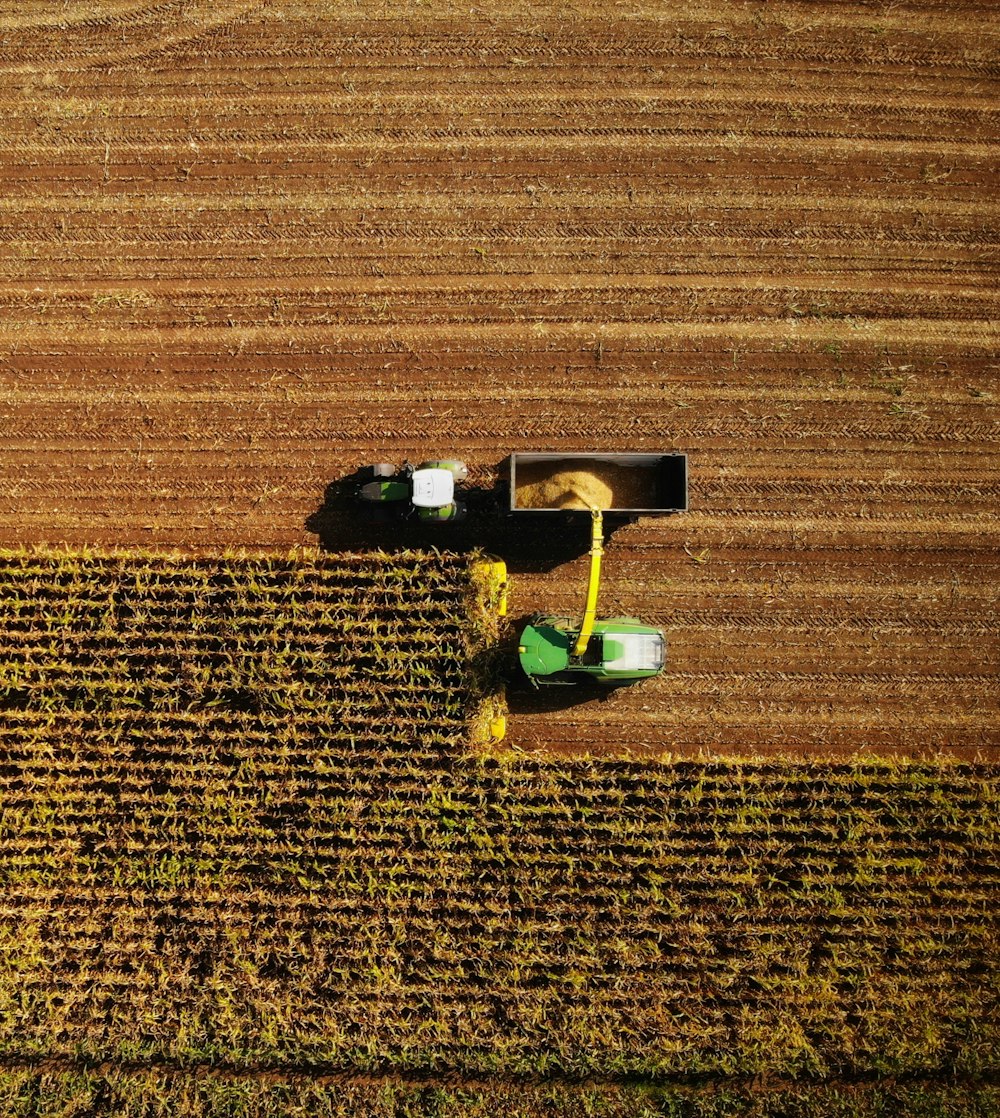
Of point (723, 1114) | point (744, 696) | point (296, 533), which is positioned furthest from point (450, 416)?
point (723, 1114)

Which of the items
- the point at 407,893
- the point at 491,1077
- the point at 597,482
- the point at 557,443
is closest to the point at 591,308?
the point at 557,443

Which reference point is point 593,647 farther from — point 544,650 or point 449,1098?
point 449,1098

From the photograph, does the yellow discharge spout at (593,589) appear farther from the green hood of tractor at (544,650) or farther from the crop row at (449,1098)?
the crop row at (449,1098)

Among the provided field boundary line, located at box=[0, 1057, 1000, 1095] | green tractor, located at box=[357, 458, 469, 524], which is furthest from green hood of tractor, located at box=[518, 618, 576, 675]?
field boundary line, located at box=[0, 1057, 1000, 1095]

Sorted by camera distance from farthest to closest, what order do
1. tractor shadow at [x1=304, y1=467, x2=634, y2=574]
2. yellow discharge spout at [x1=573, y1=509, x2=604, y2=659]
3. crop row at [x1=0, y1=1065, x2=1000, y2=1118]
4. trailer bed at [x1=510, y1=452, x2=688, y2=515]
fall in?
tractor shadow at [x1=304, y1=467, x2=634, y2=574]
trailer bed at [x1=510, y1=452, x2=688, y2=515]
crop row at [x1=0, y1=1065, x2=1000, y2=1118]
yellow discharge spout at [x1=573, y1=509, x2=604, y2=659]

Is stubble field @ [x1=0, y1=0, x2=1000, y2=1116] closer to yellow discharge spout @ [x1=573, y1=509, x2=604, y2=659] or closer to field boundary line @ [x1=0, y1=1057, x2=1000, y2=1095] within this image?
field boundary line @ [x1=0, y1=1057, x2=1000, y2=1095]

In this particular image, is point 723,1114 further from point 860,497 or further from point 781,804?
point 860,497

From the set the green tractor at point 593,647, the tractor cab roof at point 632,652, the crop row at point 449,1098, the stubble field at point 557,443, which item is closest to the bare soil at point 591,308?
the stubble field at point 557,443
